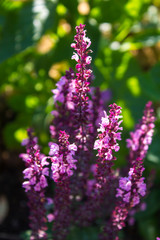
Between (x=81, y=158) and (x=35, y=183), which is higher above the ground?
(x=81, y=158)

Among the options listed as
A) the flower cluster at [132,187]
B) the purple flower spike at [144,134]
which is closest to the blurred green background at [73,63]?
the purple flower spike at [144,134]

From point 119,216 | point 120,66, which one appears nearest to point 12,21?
point 120,66

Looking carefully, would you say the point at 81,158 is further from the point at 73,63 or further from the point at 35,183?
the point at 73,63

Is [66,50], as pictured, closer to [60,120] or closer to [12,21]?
[12,21]

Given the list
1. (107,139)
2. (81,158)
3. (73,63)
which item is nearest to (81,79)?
(107,139)

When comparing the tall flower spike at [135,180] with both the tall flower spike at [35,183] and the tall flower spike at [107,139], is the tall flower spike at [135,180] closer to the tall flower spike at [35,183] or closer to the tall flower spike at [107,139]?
the tall flower spike at [107,139]

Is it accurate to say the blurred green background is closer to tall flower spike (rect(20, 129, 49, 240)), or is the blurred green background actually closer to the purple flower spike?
the purple flower spike
